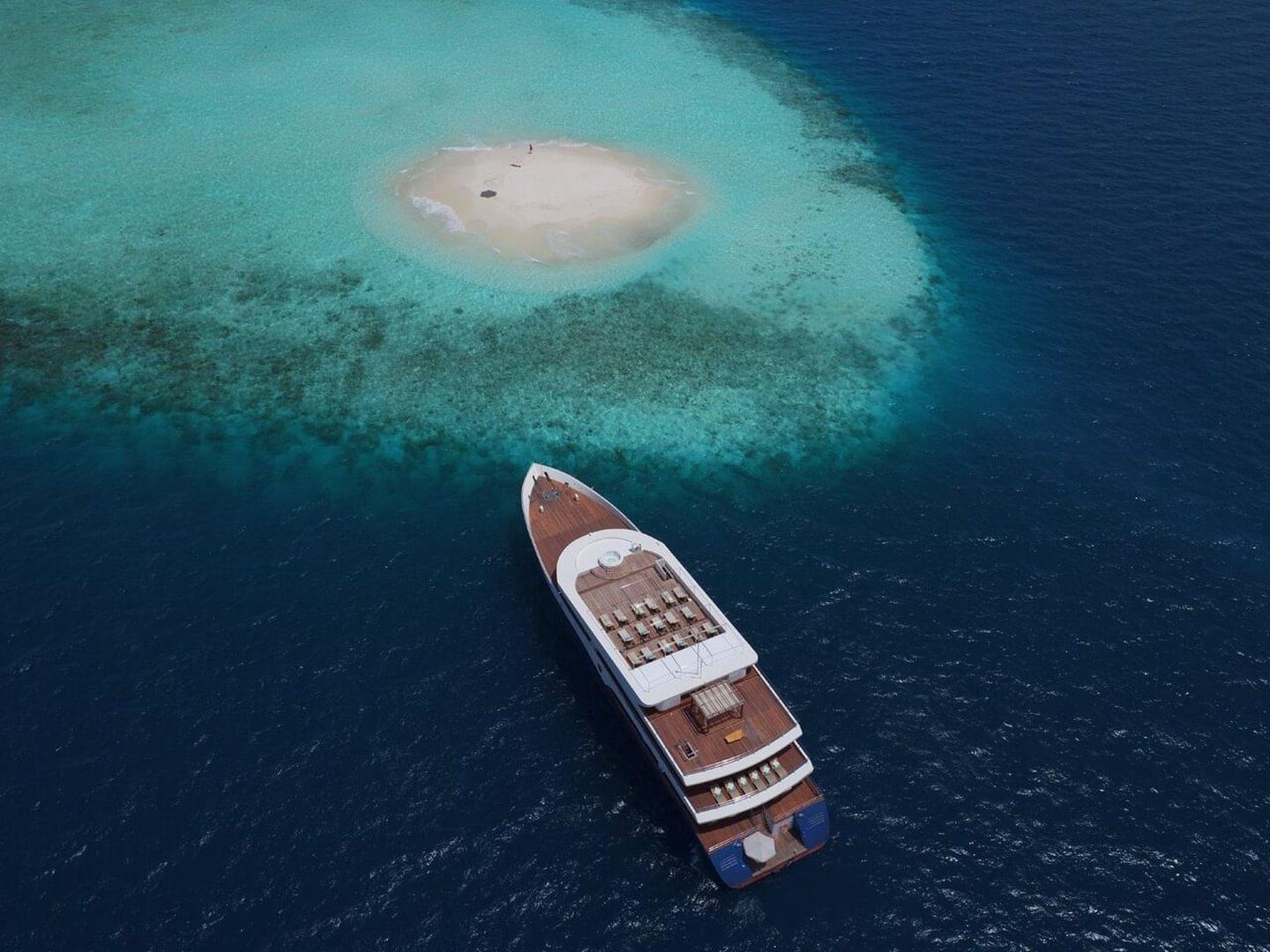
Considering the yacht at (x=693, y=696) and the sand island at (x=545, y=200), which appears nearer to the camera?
the yacht at (x=693, y=696)

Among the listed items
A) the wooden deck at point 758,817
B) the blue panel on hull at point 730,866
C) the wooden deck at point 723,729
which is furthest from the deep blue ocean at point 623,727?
the wooden deck at point 723,729

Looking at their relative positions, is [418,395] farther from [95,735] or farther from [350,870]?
[350,870]

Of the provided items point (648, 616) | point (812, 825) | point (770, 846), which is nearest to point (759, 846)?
point (770, 846)

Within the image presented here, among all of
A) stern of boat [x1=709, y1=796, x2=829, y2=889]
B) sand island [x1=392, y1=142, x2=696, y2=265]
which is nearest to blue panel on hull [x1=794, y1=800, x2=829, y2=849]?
stern of boat [x1=709, y1=796, x2=829, y2=889]

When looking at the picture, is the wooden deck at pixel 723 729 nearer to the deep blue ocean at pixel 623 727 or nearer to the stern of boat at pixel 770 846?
the deep blue ocean at pixel 623 727

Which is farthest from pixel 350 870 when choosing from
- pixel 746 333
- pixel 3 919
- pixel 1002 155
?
pixel 1002 155

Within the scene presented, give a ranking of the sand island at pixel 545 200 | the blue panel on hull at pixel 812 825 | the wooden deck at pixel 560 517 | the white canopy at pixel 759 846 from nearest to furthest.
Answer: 1. the white canopy at pixel 759 846
2. the blue panel on hull at pixel 812 825
3. the wooden deck at pixel 560 517
4. the sand island at pixel 545 200
